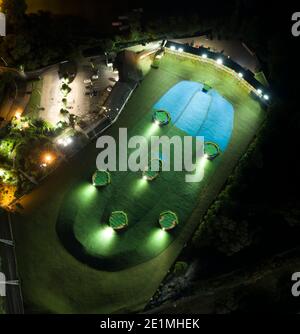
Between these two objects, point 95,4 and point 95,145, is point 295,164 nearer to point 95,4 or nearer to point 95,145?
point 95,145

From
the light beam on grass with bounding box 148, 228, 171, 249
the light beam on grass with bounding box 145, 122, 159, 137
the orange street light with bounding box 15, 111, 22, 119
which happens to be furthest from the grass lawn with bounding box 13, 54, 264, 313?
the orange street light with bounding box 15, 111, 22, 119

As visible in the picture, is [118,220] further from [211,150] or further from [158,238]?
[211,150]

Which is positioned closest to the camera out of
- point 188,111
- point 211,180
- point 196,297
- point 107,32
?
point 196,297

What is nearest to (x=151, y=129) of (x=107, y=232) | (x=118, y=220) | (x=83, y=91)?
(x=83, y=91)

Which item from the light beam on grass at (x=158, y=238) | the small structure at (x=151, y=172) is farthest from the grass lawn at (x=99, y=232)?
the small structure at (x=151, y=172)

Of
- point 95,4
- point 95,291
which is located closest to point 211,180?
point 95,291

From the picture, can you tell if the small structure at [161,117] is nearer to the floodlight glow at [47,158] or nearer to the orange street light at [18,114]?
the floodlight glow at [47,158]

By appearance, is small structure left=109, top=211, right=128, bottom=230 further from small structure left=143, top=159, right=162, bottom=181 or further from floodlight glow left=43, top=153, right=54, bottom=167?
floodlight glow left=43, top=153, right=54, bottom=167
